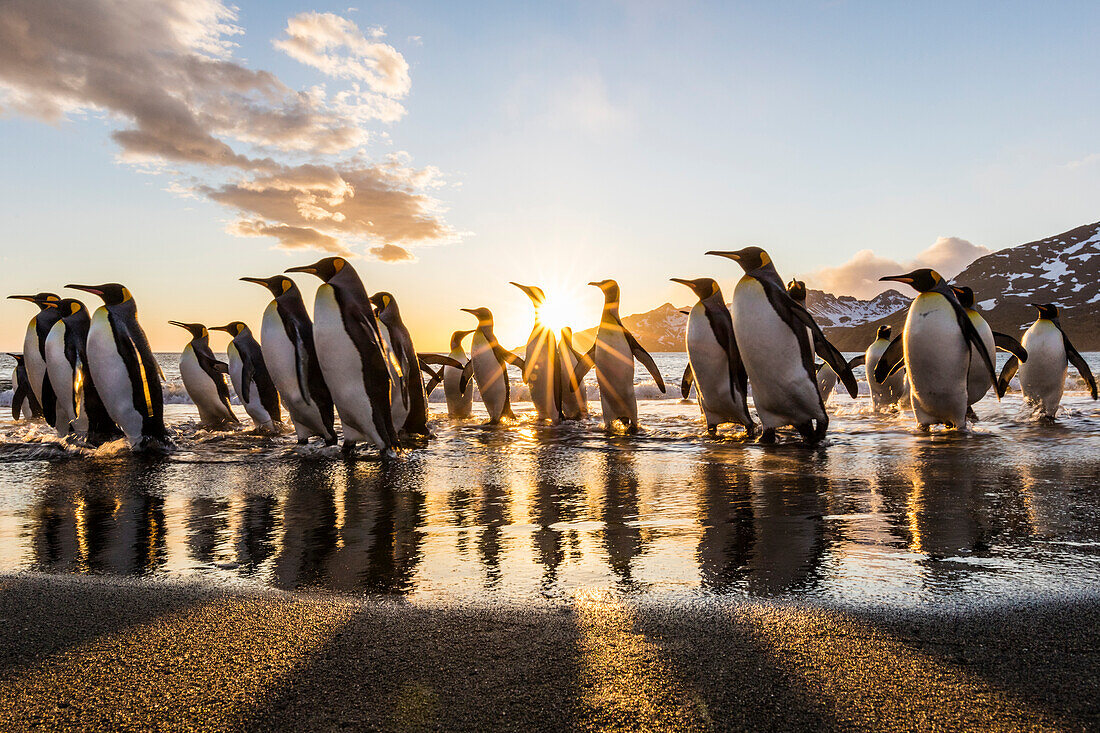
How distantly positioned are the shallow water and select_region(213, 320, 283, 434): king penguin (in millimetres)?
2994

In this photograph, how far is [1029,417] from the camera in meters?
10.7

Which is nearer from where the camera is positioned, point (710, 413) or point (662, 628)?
point (662, 628)

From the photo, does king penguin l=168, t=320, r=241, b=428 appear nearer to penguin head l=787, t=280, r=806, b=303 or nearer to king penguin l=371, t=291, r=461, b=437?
king penguin l=371, t=291, r=461, b=437

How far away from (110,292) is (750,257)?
7769mm

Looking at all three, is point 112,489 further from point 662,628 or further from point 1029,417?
point 1029,417

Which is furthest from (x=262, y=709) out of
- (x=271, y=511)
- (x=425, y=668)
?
(x=271, y=511)

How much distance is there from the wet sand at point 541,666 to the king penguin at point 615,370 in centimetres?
771

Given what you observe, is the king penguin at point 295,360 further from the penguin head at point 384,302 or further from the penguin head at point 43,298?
the penguin head at point 43,298

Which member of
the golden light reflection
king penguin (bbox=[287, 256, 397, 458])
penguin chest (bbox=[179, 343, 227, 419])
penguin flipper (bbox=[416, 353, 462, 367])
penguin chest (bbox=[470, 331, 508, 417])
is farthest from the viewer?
penguin flipper (bbox=[416, 353, 462, 367])

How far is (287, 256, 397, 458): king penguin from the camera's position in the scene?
24.1 ft

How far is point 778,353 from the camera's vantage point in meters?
7.81

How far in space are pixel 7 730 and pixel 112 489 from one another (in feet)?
14.9

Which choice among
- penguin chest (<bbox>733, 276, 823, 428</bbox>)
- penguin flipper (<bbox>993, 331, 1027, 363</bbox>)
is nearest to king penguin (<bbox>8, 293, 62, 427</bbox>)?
penguin chest (<bbox>733, 276, 823, 428</bbox>)

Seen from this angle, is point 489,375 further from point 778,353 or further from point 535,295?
point 778,353
